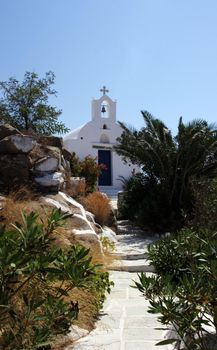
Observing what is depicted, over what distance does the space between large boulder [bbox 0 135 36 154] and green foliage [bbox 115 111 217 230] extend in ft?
14.9

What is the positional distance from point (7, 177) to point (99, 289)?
461 centimetres

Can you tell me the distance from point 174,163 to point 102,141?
16.5m

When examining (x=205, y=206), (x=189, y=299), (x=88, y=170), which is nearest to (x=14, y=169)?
(x=205, y=206)

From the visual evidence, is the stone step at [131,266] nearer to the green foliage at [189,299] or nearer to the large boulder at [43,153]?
the large boulder at [43,153]

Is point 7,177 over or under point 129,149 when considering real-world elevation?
under

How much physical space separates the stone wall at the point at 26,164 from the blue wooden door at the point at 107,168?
1738 cm

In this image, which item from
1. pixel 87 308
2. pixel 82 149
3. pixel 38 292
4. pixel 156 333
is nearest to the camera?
pixel 38 292

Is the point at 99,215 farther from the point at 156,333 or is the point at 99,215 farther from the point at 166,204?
the point at 156,333

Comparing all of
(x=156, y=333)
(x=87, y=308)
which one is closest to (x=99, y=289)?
(x=87, y=308)

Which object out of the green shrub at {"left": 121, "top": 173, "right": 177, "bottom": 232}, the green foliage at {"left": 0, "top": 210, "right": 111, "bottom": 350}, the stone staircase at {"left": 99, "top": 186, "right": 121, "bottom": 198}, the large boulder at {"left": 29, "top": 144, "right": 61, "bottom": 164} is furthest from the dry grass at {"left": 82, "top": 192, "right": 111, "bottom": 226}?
the stone staircase at {"left": 99, "top": 186, "right": 121, "bottom": 198}

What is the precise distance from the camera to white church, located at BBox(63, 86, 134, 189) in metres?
27.8

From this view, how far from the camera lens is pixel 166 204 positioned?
12.8m

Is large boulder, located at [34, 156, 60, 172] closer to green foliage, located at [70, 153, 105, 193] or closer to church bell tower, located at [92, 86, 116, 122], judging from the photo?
green foliage, located at [70, 153, 105, 193]

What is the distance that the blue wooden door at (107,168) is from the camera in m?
27.7
